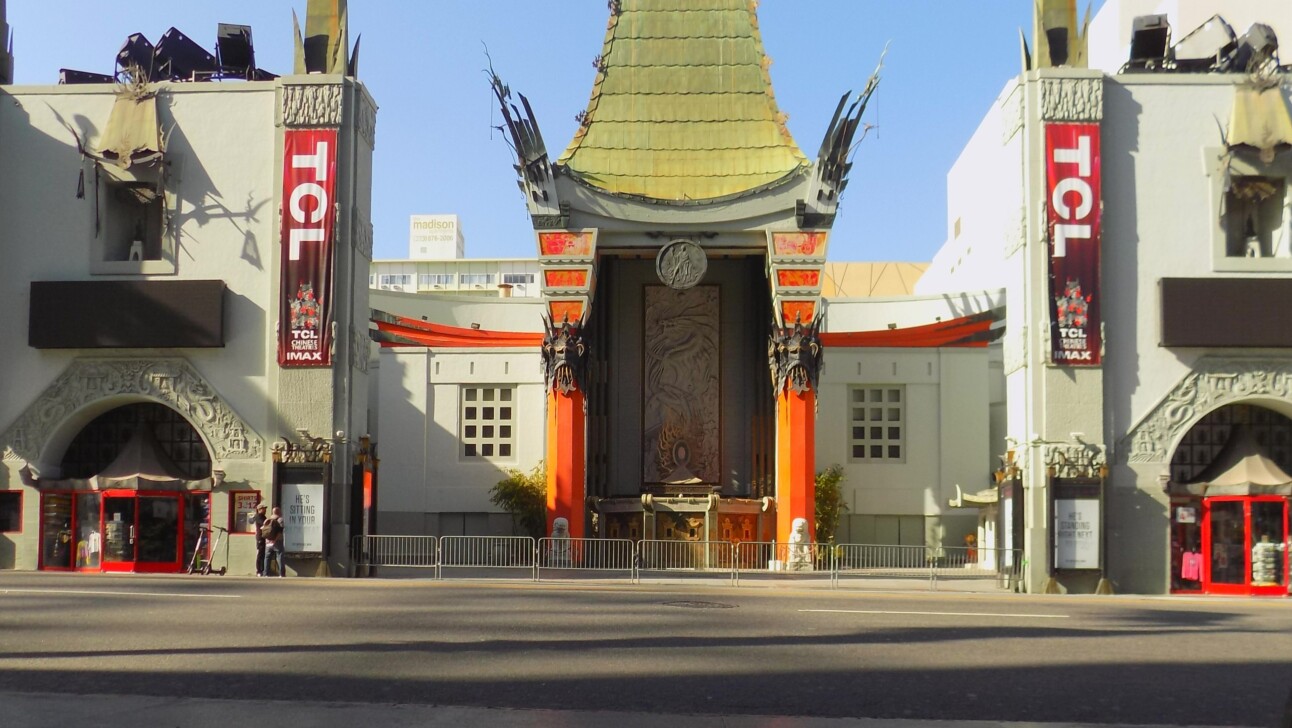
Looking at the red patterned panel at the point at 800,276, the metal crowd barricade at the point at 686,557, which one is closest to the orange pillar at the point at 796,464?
the metal crowd barricade at the point at 686,557

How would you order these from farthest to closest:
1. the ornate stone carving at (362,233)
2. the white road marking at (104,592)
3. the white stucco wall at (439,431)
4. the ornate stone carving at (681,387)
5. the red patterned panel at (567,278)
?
1. the white stucco wall at (439,431)
2. the ornate stone carving at (681,387)
3. the red patterned panel at (567,278)
4. the ornate stone carving at (362,233)
5. the white road marking at (104,592)

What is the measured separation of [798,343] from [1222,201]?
1355cm

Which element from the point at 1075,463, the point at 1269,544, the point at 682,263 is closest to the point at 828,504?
the point at 682,263

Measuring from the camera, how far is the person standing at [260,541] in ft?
107

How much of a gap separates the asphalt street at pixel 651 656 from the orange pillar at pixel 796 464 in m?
18.7

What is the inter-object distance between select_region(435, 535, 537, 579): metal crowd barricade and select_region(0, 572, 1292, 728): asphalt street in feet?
42.4

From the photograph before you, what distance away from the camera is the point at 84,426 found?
36.1 meters

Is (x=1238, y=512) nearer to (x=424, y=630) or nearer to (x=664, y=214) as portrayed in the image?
(x=664, y=214)

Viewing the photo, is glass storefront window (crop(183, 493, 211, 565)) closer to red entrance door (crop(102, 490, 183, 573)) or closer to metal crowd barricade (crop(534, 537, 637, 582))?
red entrance door (crop(102, 490, 183, 573))

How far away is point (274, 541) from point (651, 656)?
19.7 meters

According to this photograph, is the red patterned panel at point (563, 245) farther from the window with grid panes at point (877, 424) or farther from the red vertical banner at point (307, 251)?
the window with grid panes at point (877, 424)

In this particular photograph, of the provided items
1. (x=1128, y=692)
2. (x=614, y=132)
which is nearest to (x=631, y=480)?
(x=614, y=132)

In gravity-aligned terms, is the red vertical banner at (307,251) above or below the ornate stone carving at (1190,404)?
above

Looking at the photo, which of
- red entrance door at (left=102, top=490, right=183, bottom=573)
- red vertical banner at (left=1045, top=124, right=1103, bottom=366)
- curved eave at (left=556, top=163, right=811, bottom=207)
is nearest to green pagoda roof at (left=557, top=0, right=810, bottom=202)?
curved eave at (left=556, top=163, right=811, bottom=207)
